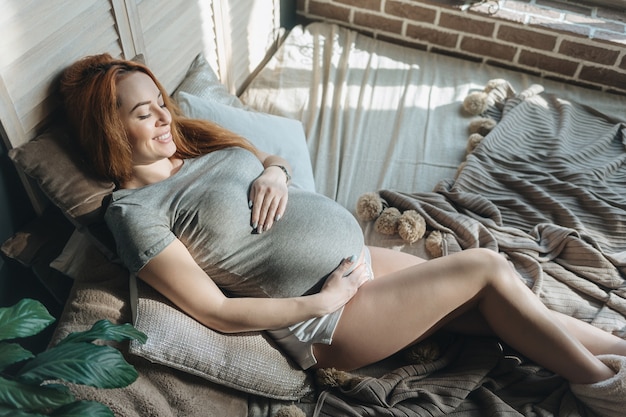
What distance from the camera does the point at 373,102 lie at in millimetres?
2023

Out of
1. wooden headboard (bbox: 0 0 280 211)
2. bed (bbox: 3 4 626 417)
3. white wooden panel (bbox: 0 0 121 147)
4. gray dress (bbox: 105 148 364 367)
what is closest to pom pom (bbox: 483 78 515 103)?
bed (bbox: 3 4 626 417)

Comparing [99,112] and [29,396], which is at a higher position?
[99,112]

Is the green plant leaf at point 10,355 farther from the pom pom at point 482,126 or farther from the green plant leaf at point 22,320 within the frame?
the pom pom at point 482,126

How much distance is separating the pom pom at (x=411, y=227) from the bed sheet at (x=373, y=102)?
0.22m

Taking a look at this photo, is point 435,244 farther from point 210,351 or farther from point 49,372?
point 49,372

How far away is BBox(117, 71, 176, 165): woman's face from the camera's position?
1.10 meters

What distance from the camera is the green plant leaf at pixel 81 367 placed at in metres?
0.64

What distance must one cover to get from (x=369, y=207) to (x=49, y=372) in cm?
106

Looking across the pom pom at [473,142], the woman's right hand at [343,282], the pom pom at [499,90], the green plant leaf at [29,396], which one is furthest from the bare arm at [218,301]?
the pom pom at [499,90]

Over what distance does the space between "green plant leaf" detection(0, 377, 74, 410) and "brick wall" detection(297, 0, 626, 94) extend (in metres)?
2.21

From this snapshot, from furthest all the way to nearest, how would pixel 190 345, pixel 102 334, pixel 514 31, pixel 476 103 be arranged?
pixel 514 31 → pixel 476 103 → pixel 190 345 → pixel 102 334

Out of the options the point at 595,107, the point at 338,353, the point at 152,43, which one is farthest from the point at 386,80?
the point at 338,353

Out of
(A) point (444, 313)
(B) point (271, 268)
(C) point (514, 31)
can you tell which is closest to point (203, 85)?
(B) point (271, 268)

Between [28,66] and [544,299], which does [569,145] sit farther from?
[28,66]
